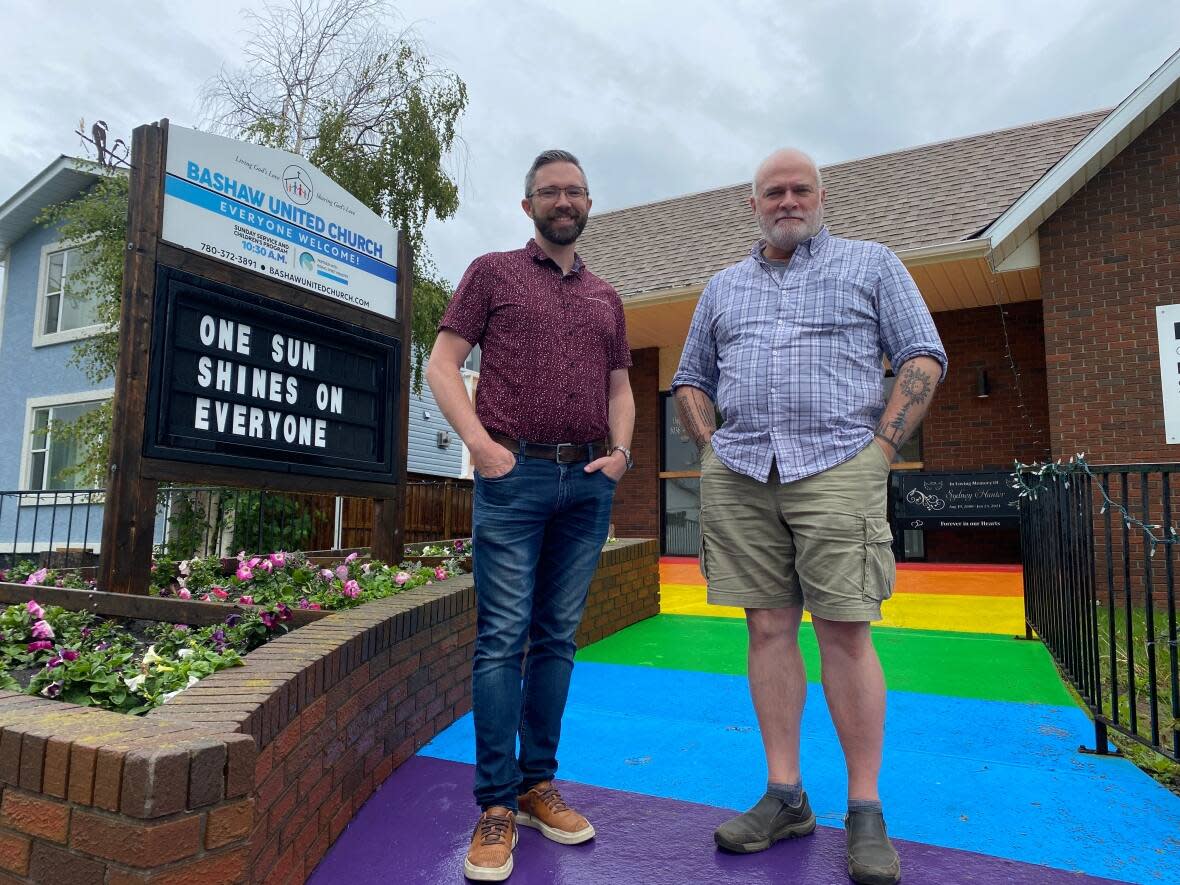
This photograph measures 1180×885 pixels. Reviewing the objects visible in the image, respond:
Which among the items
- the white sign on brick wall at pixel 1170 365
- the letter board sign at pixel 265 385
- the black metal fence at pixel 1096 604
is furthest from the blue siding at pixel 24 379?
the black metal fence at pixel 1096 604

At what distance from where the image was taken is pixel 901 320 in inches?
86.2

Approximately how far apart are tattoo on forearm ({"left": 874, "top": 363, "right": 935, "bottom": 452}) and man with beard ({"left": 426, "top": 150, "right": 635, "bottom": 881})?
74 cm

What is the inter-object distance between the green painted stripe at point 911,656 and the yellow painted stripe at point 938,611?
0.85 ft

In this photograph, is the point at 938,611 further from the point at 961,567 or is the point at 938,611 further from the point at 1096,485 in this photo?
the point at 961,567

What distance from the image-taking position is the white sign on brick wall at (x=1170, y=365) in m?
6.81

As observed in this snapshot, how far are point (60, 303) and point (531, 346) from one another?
Result: 15.1 meters

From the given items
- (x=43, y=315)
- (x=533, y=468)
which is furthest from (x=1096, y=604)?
(x=43, y=315)

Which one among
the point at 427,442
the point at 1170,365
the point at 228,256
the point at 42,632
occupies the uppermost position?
the point at 427,442

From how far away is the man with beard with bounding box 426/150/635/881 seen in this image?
210 cm

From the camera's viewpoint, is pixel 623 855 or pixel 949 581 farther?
pixel 949 581

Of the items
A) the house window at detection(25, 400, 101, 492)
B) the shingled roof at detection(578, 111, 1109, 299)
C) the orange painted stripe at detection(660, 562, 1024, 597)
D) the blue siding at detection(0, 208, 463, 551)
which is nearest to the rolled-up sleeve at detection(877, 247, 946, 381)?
the orange painted stripe at detection(660, 562, 1024, 597)

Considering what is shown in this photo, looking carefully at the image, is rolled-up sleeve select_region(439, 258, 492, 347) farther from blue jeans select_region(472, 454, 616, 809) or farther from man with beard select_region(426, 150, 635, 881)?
blue jeans select_region(472, 454, 616, 809)

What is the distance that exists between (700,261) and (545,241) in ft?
27.3

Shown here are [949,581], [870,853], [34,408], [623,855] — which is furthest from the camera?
[34,408]
